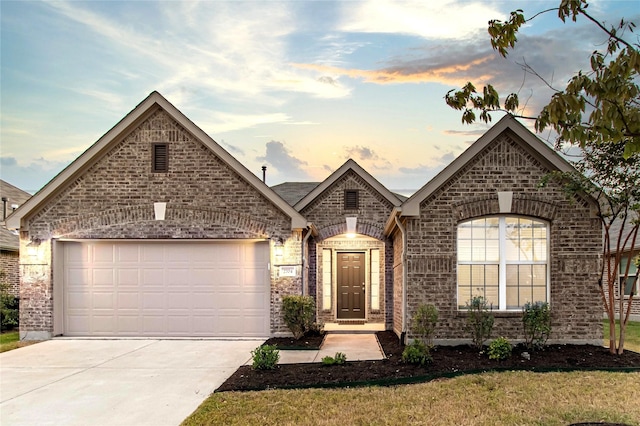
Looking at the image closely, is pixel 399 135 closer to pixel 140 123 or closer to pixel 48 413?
pixel 140 123

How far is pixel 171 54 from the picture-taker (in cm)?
1448

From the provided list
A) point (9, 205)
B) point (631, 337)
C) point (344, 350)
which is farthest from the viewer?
point (9, 205)

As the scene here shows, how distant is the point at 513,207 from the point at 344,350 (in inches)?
190

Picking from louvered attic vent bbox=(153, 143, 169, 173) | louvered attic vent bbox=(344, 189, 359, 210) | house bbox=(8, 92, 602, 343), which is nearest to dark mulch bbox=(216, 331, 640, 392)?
house bbox=(8, 92, 602, 343)

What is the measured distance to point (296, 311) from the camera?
13.0m

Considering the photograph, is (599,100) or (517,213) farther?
(517,213)

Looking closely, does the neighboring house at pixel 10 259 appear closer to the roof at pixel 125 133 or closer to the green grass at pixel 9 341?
the green grass at pixel 9 341

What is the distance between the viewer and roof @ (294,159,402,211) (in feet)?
52.4

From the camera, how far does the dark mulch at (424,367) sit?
8.53m

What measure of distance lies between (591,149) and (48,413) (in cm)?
1068

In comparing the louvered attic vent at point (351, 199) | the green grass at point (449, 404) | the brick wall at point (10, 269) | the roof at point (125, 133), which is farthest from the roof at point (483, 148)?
the brick wall at point (10, 269)

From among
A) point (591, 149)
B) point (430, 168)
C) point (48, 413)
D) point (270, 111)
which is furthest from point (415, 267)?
point (430, 168)

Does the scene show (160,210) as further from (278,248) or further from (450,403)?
(450,403)

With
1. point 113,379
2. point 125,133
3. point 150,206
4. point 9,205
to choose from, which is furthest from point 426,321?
point 9,205
